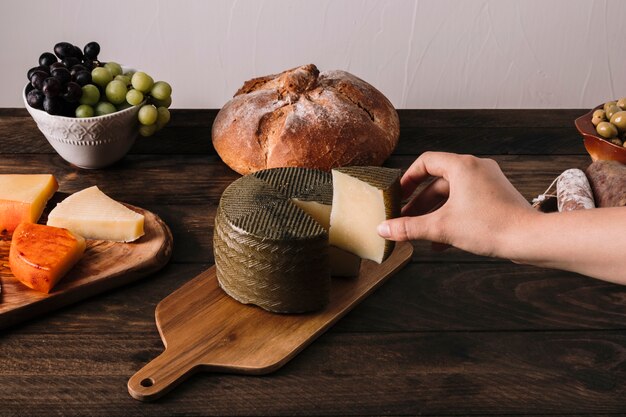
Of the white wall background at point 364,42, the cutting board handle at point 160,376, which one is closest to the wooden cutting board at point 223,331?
the cutting board handle at point 160,376

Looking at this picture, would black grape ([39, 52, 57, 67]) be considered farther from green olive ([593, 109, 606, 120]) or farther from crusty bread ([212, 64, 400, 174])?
green olive ([593, 109, 606, 120])

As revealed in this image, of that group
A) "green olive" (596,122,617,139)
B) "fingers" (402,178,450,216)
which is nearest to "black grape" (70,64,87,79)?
"fingers" (402,178,450,216)

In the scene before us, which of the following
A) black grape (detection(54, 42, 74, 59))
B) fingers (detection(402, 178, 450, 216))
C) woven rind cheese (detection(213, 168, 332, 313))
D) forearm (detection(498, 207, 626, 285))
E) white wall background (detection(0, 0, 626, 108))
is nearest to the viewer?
forearm (detection(498, 207, 626, 285))

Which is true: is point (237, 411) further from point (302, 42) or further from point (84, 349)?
point (302, 42)

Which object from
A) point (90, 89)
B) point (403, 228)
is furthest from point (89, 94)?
point (403, 228)

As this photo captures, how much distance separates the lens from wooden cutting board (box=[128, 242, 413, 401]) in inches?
43.6

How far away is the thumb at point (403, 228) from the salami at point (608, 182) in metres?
0.47

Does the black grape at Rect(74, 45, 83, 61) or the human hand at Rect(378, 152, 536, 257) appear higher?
the black grape at Rect(74, 45, 83, 61)

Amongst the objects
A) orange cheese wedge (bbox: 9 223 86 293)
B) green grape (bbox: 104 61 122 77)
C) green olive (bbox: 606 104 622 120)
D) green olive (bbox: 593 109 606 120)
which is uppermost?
green olive (bbox: 606 104 622 120)

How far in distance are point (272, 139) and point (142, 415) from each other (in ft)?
2.30

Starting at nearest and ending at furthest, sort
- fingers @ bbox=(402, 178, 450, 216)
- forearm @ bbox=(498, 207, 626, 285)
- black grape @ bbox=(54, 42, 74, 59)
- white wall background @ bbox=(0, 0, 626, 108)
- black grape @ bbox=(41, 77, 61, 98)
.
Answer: forearm @ bbox=(498, 207, 626, 285), fingers @ bbox=(402, 178, 450, 216), black grape @ bbox=(41, 77, 61, 98), black grape @ bbox=(54, 42, 74, 59), white wall background @ bbox=(0, 0, 626, 108)

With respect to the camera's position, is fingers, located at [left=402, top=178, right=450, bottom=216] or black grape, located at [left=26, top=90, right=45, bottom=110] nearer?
fingers, located at [left=402, top=178, right=450, bottom=216]

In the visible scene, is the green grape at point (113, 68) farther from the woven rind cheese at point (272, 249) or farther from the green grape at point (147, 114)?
the woven rind cheese at point (272, 249)

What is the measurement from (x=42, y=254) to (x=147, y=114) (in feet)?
1.58
